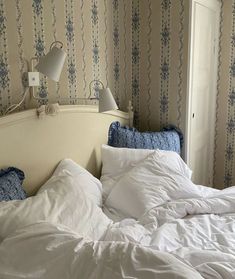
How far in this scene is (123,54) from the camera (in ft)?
8.70

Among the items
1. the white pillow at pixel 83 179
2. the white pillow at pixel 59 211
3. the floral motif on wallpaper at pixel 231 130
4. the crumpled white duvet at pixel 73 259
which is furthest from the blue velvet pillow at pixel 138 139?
the crumpled white duvet at pixel 73 259

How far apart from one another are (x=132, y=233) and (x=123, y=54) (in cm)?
154

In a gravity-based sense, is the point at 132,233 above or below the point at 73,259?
below

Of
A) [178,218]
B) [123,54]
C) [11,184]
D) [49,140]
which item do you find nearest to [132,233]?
[178,218]

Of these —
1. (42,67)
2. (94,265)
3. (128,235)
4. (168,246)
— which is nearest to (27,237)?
(94,265)

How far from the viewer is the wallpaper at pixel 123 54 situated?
179cm

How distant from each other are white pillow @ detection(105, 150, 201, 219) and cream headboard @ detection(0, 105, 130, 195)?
34 cm

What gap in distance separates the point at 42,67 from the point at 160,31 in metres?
1.32

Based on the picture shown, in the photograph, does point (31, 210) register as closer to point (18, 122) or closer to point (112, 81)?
point (18, 122)

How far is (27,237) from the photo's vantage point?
114cm

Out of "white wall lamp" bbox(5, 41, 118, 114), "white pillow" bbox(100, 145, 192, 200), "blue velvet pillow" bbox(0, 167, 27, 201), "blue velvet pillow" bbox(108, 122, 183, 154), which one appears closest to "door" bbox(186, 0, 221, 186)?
"blue velvet pillow" bbox(108, 122, 183, 154)

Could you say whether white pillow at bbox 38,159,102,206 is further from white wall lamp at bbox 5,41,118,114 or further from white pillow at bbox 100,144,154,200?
white wall lamp at bbox 5,41,118,114

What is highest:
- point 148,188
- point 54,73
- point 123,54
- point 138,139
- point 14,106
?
point 123,54

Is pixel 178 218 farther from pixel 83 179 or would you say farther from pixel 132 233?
pixel 83 179
